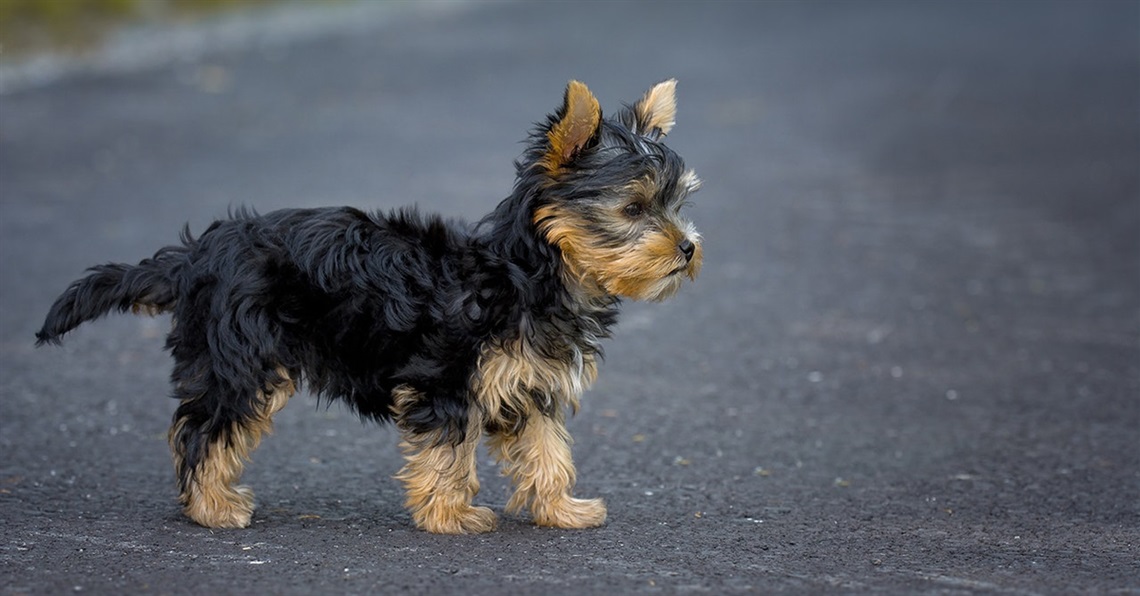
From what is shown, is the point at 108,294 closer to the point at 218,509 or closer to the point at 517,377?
the point at 218,509

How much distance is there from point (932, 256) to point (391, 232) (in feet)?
25.0

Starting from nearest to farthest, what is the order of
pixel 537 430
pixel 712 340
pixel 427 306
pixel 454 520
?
pixel 427 306
pixel 454 520
pixel 537 430
pixel 712 340

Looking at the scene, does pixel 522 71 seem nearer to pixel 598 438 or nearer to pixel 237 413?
pixel 598 438

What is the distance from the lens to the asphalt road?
5.96m

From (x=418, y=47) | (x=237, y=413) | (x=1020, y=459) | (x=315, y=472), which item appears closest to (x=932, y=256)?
(x=1020, y=459)

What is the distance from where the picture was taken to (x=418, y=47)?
24.3 meters

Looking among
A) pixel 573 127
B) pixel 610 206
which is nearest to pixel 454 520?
pixel 610 206

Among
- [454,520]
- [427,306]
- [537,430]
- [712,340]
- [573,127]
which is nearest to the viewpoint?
[573,127]

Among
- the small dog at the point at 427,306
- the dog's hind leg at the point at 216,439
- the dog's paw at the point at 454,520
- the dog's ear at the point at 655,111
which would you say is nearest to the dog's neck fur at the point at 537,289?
the small dog at the point at 427,306

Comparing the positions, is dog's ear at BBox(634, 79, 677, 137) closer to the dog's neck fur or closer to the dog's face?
the dog's face

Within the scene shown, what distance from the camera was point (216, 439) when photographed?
6145mm

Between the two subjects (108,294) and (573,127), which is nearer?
(573,127)

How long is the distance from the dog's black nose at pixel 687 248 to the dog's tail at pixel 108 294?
6.93ft

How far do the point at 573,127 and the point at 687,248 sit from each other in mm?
688
